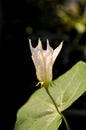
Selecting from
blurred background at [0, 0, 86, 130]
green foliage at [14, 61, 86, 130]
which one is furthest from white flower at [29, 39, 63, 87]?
blurred background at [0, 0, 86, 130]

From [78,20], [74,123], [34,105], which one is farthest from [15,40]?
[34,105]

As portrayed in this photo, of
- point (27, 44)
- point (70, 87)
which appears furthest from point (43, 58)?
point (27, 44)

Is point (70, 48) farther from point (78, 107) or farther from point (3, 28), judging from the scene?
point (78, 107)

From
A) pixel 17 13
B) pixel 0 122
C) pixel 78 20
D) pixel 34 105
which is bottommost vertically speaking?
pixel 17 13

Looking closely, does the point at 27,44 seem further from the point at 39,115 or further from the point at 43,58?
the point at 43,58

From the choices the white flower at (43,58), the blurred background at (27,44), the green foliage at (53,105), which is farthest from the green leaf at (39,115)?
the blurred background at (27,44)

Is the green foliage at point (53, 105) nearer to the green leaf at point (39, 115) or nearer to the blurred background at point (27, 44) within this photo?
the green leaf at point (39, 115)

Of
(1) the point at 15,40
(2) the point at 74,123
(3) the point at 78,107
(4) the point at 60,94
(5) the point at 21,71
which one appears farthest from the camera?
(1) the point at 15,40
